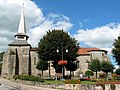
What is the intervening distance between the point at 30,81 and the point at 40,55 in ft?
35.9

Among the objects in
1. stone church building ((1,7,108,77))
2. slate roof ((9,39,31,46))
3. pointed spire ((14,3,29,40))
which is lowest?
stone church building ((1,7,108,77))

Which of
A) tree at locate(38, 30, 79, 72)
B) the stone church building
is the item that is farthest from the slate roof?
tree at locate(38, 30, 79, 72)

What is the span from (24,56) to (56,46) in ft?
102

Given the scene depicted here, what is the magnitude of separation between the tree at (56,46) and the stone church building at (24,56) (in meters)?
24.3

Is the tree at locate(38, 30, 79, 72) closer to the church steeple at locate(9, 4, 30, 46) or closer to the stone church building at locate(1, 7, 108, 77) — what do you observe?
the stone church building at locate(1, 7, 108, 77)

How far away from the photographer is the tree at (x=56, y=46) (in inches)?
2084

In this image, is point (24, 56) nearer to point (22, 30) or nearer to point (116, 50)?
point (22, 30)

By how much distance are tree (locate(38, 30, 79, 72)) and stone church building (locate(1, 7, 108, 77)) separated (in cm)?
2427

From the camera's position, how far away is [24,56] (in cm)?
8169

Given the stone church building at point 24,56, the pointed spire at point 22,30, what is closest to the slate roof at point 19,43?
the stone church building at point 24,56

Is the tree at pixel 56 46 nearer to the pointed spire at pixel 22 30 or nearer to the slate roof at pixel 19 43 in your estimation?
the slate roof at pixel 19 43

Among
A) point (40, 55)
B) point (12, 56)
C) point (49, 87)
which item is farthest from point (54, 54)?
point (12, 56)

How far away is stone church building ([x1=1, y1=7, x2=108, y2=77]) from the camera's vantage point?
3076 inches

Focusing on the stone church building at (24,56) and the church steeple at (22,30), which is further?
the church steeple at (22,30)
